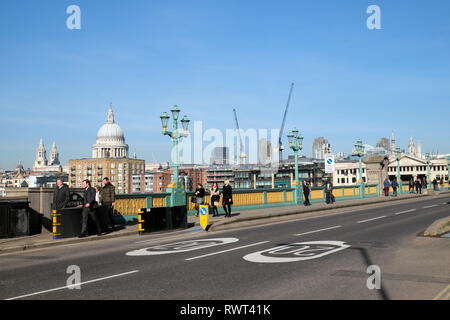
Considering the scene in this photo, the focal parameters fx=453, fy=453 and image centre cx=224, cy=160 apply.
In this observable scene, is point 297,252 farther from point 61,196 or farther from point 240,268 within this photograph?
point 61,196

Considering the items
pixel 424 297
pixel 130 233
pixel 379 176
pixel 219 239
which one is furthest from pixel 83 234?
pixel 379 176

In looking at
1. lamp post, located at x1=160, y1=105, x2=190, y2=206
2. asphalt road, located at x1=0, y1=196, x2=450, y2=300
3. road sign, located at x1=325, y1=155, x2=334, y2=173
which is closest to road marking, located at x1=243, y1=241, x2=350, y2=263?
asphalt road, located at x1=0, y1=196, x2=450, y2=300

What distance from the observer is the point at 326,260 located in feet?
33.0

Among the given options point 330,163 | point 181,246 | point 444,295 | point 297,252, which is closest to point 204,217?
point 181,246

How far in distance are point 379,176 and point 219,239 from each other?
117ft

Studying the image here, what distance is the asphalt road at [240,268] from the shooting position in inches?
288

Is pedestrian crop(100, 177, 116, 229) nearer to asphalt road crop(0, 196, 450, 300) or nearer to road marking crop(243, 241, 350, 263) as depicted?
asphalt road crop(0, 196, 450, 300)

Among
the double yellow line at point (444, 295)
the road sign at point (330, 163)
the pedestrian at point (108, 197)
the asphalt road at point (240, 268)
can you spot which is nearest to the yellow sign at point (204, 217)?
the asphalt road at point (240, 268)

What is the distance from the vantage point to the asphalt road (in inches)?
288

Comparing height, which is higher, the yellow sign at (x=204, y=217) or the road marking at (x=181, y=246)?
the yellow sign at (x=204, y=217)

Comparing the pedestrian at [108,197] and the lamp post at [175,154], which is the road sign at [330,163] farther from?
the pedestrian at [108,197]

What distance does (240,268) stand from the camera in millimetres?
9344
